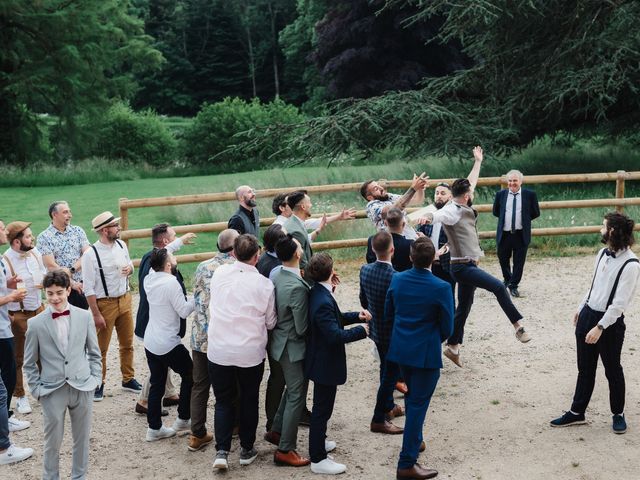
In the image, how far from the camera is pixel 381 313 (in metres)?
5.95

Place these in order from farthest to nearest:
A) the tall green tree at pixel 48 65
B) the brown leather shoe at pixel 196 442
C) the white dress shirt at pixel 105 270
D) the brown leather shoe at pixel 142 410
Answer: the tall green tree at pixel 48 65, the white dress shirt at pixel 105 270, the brown leather shoe at pixel 142 410, the brown leather shoe at pixel 196 442

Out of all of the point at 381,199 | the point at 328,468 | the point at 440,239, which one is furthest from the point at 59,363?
the point at 440,239

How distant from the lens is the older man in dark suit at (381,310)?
19.0 feet

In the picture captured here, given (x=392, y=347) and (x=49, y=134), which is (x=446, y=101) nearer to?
(x=392, y=347)

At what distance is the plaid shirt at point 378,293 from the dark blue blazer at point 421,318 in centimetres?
57

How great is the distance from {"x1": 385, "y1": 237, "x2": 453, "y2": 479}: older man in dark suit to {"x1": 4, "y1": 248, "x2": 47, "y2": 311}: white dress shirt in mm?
3122

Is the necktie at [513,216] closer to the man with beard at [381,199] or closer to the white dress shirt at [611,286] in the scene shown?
the man with beard at [381,199]

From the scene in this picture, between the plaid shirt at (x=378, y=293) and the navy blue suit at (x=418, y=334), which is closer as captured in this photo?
the navy blue suit at (x=418, y=334)

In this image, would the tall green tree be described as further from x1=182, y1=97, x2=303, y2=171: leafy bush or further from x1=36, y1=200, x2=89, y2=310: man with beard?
x1=36, y1=200, x2=89, y2=310: man with beard

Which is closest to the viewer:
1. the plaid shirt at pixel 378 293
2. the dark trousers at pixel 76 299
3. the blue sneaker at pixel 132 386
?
the plaid shirt at pixel 378 293

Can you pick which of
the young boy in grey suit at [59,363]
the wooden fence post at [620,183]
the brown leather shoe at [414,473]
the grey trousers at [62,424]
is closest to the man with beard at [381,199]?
the brown leather shoe at [414,473]

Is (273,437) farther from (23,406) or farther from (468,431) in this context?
(23,406)

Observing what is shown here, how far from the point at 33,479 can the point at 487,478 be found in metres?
3.17

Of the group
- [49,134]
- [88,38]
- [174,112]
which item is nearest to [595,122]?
[88,38]
